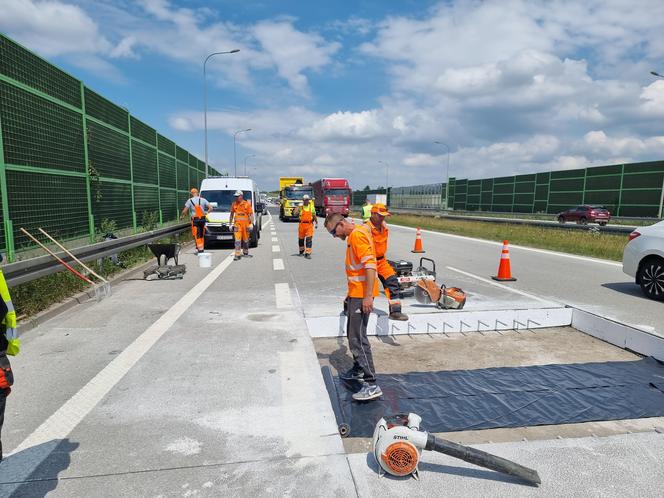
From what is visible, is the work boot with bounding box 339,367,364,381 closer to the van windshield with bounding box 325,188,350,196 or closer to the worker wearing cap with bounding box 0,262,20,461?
the worker wearing cap with bounding box 0,262,20,461

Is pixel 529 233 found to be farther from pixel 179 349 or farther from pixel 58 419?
pixel 58 419

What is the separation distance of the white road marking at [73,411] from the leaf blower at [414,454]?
2.25m

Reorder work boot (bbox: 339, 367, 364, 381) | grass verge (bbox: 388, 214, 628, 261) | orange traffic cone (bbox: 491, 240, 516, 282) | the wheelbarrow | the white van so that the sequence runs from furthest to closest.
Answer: the white van → grass verge (bbox: 388, 214, 628, 261) → orange traffic cone (bbox: 491, 240, 516, 282) → the wheelbarrow → work boot (bbox: 339, 367, 364, 381)

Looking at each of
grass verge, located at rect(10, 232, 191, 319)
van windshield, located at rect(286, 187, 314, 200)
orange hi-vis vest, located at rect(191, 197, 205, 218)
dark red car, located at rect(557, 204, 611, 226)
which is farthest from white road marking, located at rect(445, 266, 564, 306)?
dark red car, located at rect(557, 204, 611, 226)

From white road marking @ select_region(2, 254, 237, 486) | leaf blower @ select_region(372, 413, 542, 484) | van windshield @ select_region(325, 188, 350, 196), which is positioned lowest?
white road marking @ select_region(2, 254, 237, 486)

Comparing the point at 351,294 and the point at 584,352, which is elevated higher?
the point at 351,294

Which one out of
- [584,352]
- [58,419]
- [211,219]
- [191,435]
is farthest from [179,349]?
[211,219]

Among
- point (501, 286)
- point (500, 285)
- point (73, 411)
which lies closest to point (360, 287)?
point (73, 411)

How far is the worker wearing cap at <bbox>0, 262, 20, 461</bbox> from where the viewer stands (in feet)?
7.98

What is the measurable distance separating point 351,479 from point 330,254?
11.3 meters

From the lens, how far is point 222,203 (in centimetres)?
1602

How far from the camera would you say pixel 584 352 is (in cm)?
523

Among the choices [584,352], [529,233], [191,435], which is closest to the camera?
[191,435]

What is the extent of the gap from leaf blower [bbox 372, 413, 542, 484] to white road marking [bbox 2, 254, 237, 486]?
225 centimetres
